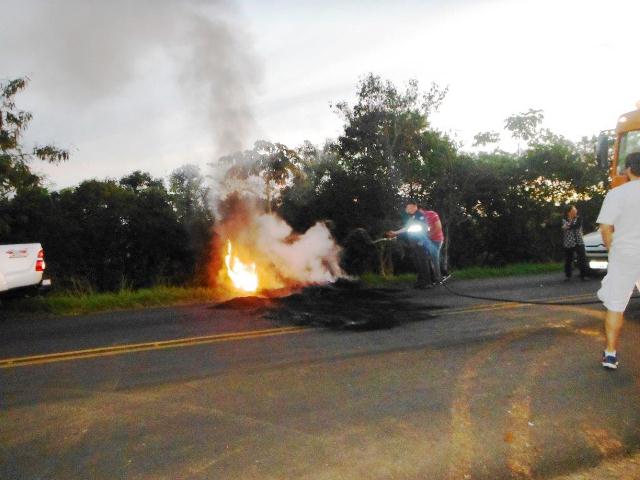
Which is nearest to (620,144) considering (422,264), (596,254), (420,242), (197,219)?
(596,254)

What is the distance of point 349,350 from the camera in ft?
18.7

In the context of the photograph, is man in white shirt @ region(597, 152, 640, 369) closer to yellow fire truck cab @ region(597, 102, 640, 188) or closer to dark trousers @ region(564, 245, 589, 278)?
yellow fire truck cab @ region(597, 102, 640, 188)

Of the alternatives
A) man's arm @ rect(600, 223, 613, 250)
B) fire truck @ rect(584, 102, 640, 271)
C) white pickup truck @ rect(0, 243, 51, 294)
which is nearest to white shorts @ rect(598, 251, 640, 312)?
man's arm @ rect(600, 223, 613, 250)

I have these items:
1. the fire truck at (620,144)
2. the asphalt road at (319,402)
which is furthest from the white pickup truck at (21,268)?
the fire truck at (620,144)

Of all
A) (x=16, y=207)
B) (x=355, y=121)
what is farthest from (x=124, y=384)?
(x=355, y=121)

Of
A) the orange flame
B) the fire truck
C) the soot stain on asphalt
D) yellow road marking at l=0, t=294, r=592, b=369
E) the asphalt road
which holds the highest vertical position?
the fire truck

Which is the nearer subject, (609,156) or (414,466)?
(414,466)

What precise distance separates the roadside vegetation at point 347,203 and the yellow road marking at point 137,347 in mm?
8658

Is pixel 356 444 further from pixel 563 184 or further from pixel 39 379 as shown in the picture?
pixel 563 184

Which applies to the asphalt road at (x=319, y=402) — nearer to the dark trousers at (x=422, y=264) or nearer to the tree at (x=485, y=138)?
the dark trousers at (x=422, y=264)

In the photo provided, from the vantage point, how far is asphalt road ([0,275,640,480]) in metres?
3.12

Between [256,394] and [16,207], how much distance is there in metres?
14.8

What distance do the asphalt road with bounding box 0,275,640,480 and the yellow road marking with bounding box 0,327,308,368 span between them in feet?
0.09

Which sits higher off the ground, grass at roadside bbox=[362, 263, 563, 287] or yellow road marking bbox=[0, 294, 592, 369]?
grass at roadside bbox=[362, 263, 563, 287]
